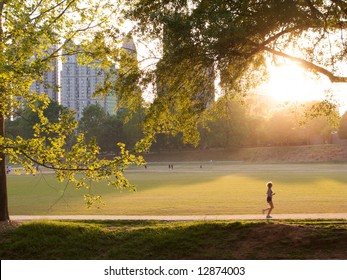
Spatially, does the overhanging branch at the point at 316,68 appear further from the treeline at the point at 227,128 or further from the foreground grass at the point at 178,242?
the treeline at the point at 227,128

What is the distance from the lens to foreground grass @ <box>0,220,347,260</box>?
11.3m

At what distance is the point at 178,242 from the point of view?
12203 mm

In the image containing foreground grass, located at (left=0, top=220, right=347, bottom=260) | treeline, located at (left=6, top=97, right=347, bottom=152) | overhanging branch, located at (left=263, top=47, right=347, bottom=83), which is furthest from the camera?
treeline, located at (left=6, top=97, right=347, bottom=152)

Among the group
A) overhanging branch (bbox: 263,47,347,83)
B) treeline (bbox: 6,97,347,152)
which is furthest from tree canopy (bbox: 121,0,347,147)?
treeline (bbox: 6,97,347,152)

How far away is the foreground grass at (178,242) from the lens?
37.0 ft

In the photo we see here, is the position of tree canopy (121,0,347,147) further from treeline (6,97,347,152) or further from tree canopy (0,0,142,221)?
treeline (6,97,347,152)

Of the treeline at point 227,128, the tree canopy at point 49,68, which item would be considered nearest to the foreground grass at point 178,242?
the tree canopy at point 49,68

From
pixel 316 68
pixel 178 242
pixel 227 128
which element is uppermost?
pixel 227 128

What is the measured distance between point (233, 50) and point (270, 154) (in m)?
102

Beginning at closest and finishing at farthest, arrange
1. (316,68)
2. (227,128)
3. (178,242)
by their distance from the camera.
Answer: (178,242) < (316,68) < (227,128)

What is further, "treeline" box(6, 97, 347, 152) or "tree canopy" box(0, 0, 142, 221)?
"treeline" box(6, 97, 347, 152)

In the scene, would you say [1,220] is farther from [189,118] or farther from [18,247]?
[189,118]

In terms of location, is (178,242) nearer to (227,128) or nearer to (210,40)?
(210,40)

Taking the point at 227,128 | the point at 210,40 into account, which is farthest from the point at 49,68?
the point at 227,128
